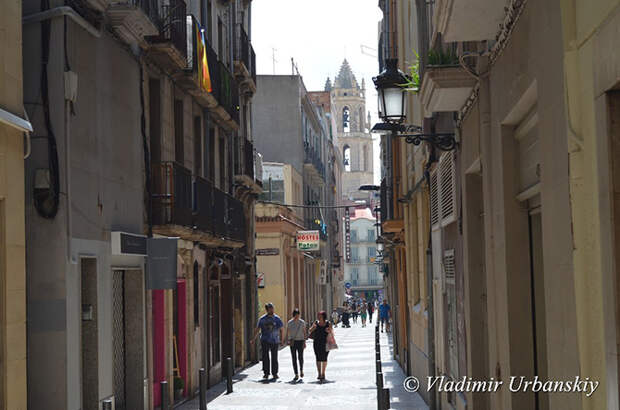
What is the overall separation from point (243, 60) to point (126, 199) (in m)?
12.4

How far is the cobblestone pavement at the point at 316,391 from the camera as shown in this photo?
1680cm

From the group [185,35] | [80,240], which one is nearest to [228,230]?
[185,35]

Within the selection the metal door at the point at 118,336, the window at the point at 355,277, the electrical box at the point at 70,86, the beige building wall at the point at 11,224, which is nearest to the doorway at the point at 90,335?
the metal door at the point at 118,336

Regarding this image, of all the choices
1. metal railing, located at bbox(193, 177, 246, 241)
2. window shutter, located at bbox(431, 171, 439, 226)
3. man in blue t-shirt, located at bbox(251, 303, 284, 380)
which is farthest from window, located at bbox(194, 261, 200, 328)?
window shutter, located at bbox(431, 171, 439, 226)

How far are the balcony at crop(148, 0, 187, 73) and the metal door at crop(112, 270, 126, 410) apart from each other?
3.90m

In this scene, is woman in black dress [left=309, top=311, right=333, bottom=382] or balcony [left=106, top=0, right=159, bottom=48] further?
woman in black dress [left=309, top=311, right=333, bottom=382]

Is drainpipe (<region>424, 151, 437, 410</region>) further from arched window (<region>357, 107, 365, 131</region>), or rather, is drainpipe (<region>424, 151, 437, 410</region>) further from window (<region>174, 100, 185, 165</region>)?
arched window (<region>357, 107, 365, 131</region>)

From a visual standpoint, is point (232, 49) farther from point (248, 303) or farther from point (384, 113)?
point (384, 113)

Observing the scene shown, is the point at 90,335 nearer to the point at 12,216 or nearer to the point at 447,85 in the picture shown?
the point at 12,216

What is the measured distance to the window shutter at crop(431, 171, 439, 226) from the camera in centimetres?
1495

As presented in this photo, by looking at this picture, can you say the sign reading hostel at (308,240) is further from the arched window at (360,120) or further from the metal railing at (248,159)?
the arched window at (360,120)

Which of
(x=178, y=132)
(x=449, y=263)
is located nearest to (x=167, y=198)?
(x=178, y=132)

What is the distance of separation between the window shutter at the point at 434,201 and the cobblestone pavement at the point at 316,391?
3.08 metres

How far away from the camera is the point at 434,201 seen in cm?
1546
